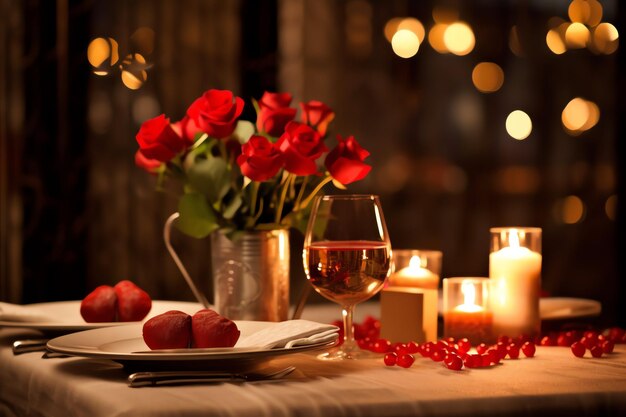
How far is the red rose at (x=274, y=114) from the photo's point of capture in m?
1.20

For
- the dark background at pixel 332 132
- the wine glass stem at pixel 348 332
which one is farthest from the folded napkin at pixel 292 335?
the dark background at pixel 332 132

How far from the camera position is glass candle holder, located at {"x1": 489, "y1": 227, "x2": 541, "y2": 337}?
112 centimetres

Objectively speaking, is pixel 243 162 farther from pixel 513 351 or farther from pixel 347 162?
pixel 513 351

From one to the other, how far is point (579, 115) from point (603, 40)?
32 cm

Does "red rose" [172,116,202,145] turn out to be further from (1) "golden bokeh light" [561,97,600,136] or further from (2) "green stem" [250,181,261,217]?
(1) "golden bokeh light" [561,97,600,136]

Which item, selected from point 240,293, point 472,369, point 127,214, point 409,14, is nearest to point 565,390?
point 472,369

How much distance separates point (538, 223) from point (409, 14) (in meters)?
1.03

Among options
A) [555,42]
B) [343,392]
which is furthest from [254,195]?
[555,42]

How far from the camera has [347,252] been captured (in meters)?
0.98

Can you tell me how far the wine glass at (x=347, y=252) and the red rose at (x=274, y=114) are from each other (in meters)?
0.22

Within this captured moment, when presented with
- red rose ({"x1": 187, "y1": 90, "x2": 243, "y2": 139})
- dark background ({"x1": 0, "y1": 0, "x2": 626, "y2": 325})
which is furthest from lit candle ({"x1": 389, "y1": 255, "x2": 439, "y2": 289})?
dark background ({"x1": 0, "y1": 0, "x2": 626, "y2": 325})

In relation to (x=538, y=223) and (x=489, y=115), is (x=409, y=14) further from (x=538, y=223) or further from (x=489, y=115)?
(x=538, y=223)

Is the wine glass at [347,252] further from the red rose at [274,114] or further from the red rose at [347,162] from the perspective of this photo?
the red rose at [274,114]

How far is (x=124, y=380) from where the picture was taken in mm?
814
